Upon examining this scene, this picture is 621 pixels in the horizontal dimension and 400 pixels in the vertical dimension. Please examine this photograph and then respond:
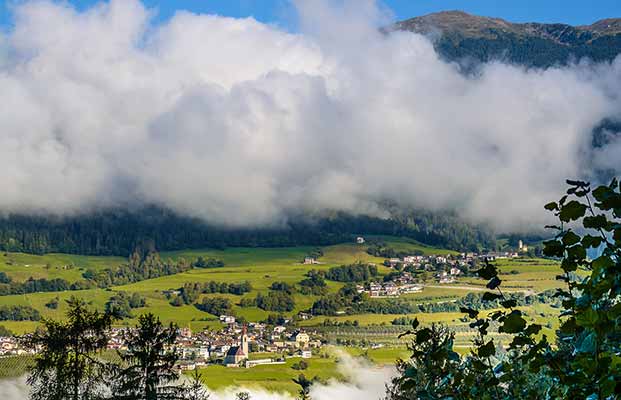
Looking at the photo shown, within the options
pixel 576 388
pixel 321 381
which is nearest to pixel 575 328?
pixel 576 388

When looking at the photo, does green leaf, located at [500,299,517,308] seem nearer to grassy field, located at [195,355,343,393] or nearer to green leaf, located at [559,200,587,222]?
green leaf, located at [559,200,587,222]

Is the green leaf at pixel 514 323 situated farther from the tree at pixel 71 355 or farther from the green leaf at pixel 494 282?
the tree at pixel 71 355

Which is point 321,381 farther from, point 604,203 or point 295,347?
point 604,203

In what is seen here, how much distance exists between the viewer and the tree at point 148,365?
101 feet

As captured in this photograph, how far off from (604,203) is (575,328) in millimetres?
675

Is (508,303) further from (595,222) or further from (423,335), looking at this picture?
(595,222)

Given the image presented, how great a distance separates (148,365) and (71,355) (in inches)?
120

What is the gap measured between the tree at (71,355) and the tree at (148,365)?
3.48 ft

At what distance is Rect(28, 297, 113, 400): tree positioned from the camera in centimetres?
3061

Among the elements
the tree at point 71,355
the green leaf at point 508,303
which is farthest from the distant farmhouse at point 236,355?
the green leaf at point 508,303

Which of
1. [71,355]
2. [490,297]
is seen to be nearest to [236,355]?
[71,355]

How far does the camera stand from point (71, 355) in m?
31.2

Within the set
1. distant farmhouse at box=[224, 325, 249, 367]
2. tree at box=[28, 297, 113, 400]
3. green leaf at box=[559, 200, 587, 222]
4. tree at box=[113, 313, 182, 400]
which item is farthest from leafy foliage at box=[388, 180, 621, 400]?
distant farmhouse at box=[224, 325, 249, 367]

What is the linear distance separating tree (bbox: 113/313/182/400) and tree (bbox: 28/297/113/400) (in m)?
1.06
